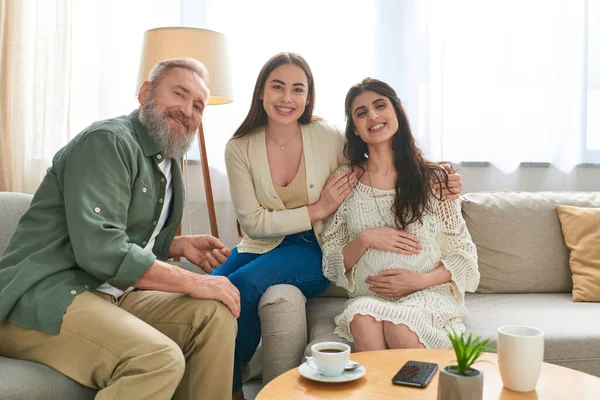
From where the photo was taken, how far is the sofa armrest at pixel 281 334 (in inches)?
74.4

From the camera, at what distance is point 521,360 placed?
4.00 ft

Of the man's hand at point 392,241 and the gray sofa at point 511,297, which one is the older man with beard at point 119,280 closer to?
the gray sofa at point 511,297

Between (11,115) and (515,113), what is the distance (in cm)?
244

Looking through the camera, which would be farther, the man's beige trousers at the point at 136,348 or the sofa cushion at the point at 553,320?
the sofa cushion at the point at 553,320

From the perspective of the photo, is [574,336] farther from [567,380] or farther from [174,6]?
[174,6]

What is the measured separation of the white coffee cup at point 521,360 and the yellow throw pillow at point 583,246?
127 cm

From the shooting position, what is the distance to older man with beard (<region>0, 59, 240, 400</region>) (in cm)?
147

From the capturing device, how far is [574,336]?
74.8 inches

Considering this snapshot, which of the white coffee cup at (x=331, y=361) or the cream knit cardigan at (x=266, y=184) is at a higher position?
the cream knit cardigan at (x=266, y=184)

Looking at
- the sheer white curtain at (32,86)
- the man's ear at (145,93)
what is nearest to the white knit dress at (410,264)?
the man's ear at (145,93)

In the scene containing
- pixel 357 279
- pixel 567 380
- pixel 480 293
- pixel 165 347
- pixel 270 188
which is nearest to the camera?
pixel 567 380

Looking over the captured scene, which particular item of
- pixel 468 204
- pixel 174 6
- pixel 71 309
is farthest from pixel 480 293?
pixel 174 6

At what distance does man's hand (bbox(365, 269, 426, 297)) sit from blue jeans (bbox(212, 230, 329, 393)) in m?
0.25

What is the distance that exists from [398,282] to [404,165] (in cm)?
46
